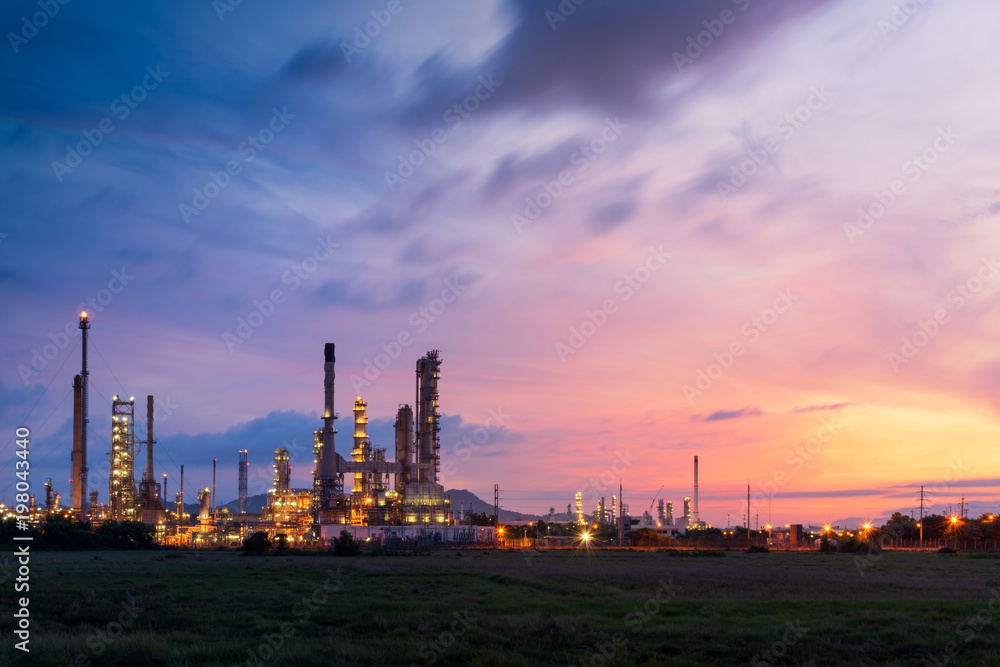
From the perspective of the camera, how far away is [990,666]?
20812 millimetres

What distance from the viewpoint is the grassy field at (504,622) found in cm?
2195

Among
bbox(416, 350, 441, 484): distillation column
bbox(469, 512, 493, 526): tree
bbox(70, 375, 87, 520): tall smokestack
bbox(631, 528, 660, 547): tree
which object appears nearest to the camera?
bbox(631, 528, 660, 547): tree

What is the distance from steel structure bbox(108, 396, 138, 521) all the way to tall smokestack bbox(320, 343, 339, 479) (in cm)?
3756

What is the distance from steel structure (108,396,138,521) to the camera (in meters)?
161

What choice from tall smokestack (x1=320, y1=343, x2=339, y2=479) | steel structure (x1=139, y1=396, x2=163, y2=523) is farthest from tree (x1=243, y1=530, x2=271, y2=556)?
steel structure (x1=139, y1=396, x2=163, y2=523)

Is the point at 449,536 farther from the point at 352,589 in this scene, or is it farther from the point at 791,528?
the point at 352,589

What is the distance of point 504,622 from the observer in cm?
2727

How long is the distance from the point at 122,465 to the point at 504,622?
512 feet

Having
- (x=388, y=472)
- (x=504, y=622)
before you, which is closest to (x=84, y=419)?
(x=388, y=472)

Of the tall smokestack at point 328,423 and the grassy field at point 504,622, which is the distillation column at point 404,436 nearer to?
the tall smokestack at point 328,423

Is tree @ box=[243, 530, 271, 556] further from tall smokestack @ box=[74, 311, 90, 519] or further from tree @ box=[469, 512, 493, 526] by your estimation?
tree @ box=[469, 512, 493, 526]

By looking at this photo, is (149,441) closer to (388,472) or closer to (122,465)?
(122,465)

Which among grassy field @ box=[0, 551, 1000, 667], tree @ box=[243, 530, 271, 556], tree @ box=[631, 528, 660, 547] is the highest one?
grassy field @ box=[0, 551, 1000, 667]

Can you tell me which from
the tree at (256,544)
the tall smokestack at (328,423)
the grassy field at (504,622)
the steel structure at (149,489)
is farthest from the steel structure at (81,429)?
the grassy field at (504,622)
